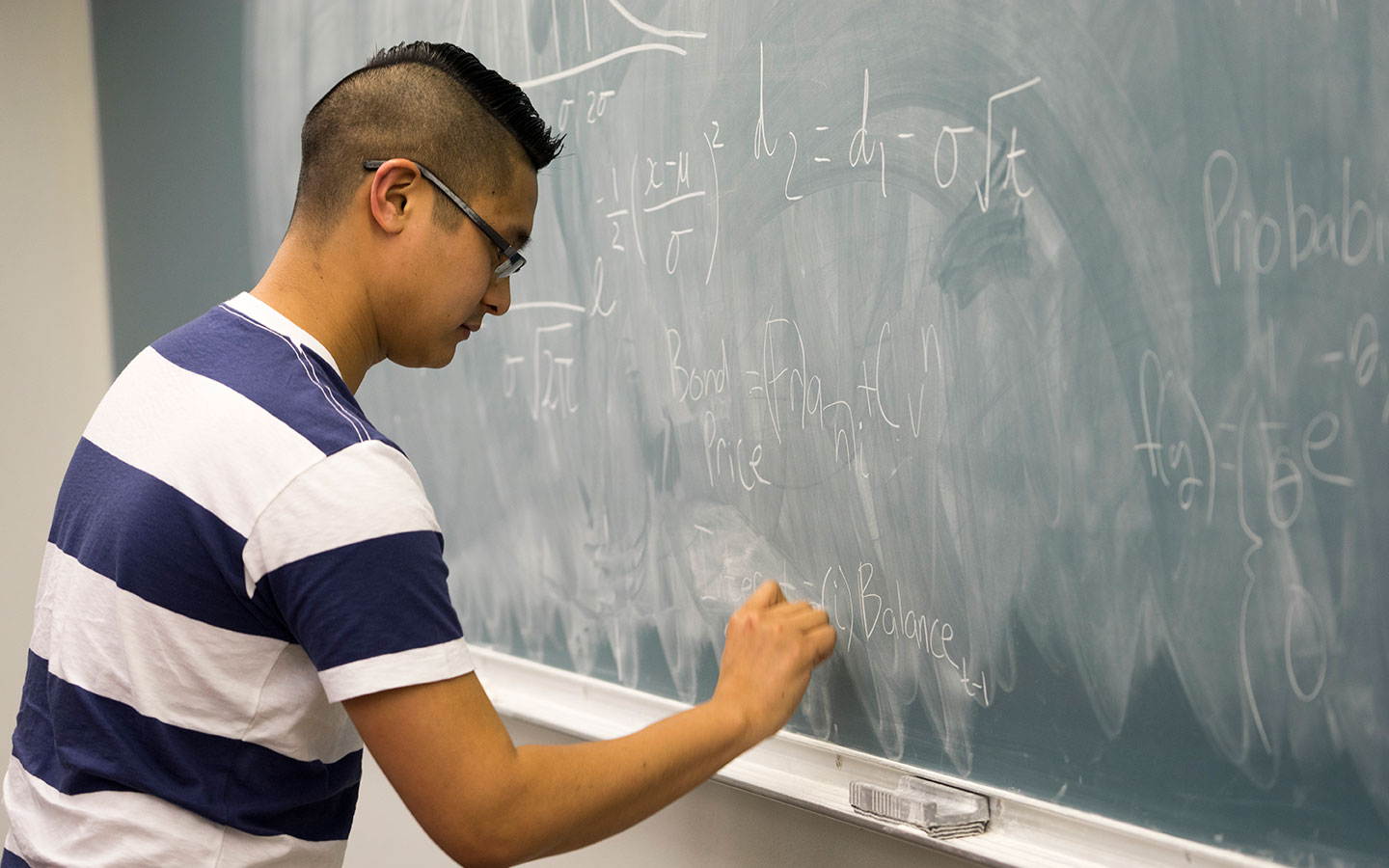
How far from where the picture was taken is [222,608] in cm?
91

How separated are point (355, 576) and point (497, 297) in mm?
397

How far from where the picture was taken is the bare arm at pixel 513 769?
866mm

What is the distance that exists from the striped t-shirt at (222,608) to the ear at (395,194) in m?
0.13

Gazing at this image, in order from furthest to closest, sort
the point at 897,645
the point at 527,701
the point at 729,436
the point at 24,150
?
the point at 24,150 → the point at 527,701 → the point at 729,436 → the point at 897,645

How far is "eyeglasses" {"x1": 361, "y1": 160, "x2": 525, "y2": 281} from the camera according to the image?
3.47 ft

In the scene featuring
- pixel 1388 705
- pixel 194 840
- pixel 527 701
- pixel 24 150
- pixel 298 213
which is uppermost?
pixel 24 150

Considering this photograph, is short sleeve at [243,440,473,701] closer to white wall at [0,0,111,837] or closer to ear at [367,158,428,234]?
ear at [367,158,428,234]

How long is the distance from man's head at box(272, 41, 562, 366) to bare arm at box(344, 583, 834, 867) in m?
0.39

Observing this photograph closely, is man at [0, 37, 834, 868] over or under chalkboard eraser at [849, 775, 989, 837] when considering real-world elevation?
over

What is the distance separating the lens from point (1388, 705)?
91cm

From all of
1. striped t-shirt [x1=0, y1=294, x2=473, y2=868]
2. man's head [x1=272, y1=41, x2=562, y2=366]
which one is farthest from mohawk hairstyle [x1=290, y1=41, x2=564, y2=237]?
striped t-shirt [x1=0, y1=294, x2=473, y2=868]

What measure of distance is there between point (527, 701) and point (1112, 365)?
3.40 feet

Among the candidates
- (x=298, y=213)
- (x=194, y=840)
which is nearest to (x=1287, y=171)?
(x=298, y=213)

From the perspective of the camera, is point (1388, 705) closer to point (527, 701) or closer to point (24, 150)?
point (527, 701)
